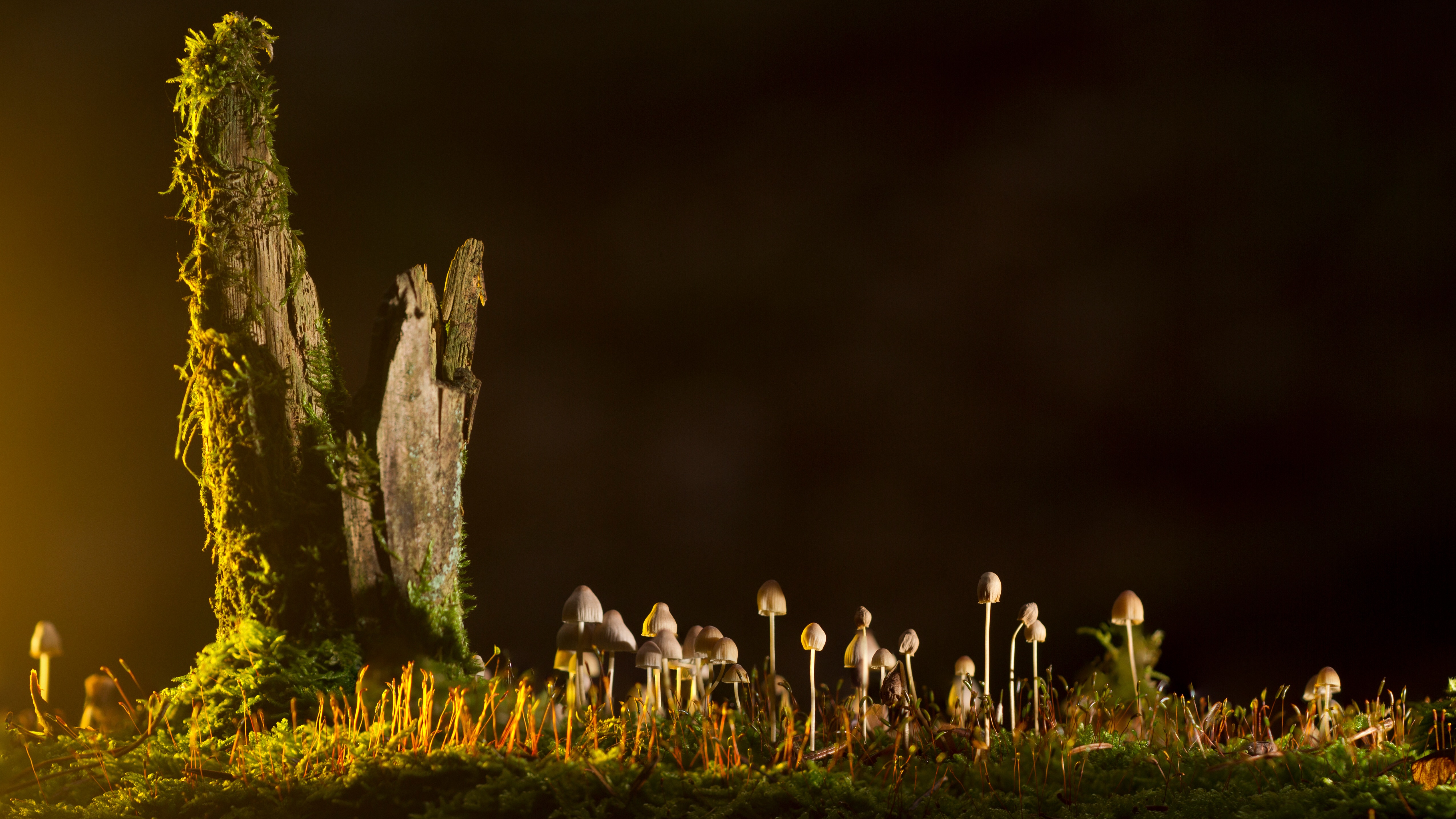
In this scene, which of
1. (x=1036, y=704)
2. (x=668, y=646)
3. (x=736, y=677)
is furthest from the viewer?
(x=736, y=677)

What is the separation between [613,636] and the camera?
103 inches

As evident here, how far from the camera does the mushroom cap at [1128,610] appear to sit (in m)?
3.17

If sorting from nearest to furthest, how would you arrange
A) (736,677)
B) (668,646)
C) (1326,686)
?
1. (668,646)
2. (736,677)
3. (1326,686)

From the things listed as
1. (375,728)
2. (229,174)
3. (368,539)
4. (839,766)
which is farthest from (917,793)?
(229,174)

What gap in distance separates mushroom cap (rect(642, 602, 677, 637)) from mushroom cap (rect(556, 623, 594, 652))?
0.24 m

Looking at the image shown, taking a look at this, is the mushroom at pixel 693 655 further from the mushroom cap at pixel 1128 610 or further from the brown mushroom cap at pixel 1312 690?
the brown mushroom cap at pixel 1312 690

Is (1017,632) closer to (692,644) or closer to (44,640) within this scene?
(692,644)

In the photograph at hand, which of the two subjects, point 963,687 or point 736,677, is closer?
point 963,687

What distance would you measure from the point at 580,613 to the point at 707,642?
393 mm

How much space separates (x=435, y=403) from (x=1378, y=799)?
2.49m

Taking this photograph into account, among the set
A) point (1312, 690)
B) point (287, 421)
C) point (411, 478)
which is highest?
point (287, 421)

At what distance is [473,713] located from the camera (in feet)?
7.96

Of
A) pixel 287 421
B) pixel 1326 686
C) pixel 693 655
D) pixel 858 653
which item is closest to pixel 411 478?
pixel 287 421

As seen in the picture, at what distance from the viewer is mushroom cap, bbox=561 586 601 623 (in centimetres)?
247
